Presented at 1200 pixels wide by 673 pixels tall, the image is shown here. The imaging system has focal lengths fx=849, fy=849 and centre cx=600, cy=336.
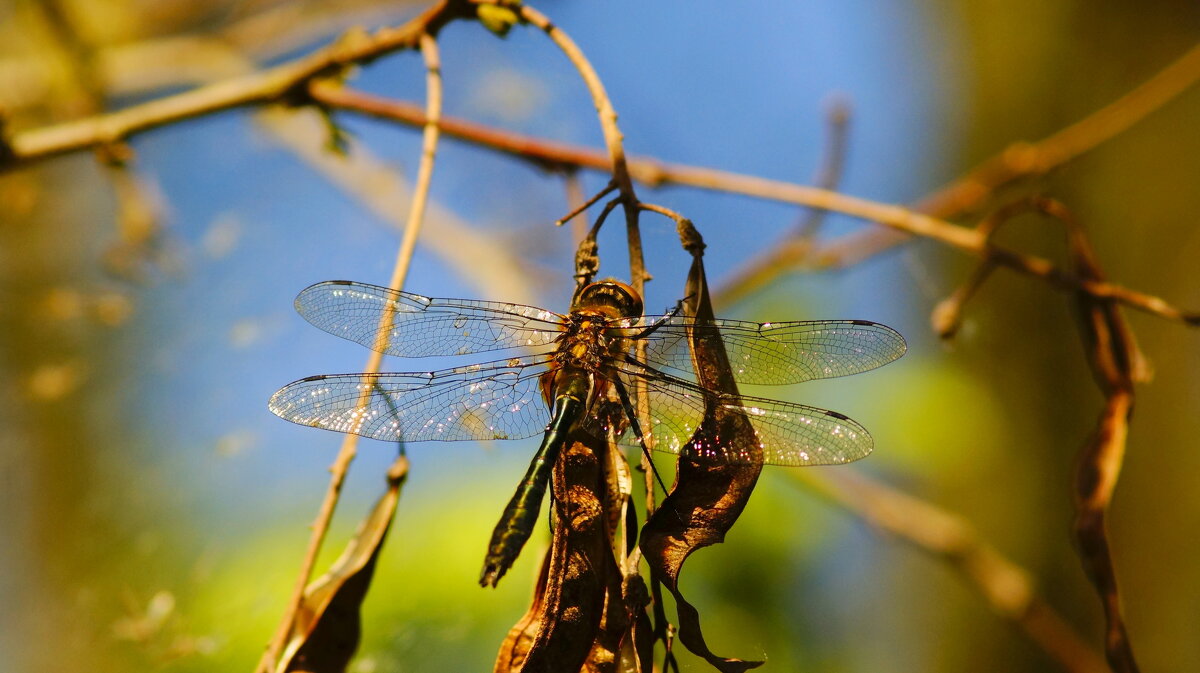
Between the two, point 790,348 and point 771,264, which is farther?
point 771,264

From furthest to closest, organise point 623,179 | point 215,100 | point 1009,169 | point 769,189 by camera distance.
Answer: point 1009,169
point 215,100
point 769,189
point 623,179

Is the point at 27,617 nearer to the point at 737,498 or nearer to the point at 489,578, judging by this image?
the point at 489,578

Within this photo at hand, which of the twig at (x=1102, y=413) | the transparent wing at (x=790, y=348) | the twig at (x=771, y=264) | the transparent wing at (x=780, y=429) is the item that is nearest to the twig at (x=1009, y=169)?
the twig at (x=771, y=264)

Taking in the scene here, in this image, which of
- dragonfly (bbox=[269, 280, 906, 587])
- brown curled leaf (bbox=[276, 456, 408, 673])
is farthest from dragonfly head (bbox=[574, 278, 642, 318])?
brown curled leaf (bbox=[276, 456, 408, 673])

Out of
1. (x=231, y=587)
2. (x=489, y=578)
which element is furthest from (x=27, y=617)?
(x=489, y=578)

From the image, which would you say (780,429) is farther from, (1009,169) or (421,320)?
(1009,169)

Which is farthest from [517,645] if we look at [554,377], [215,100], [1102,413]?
[215,100]
